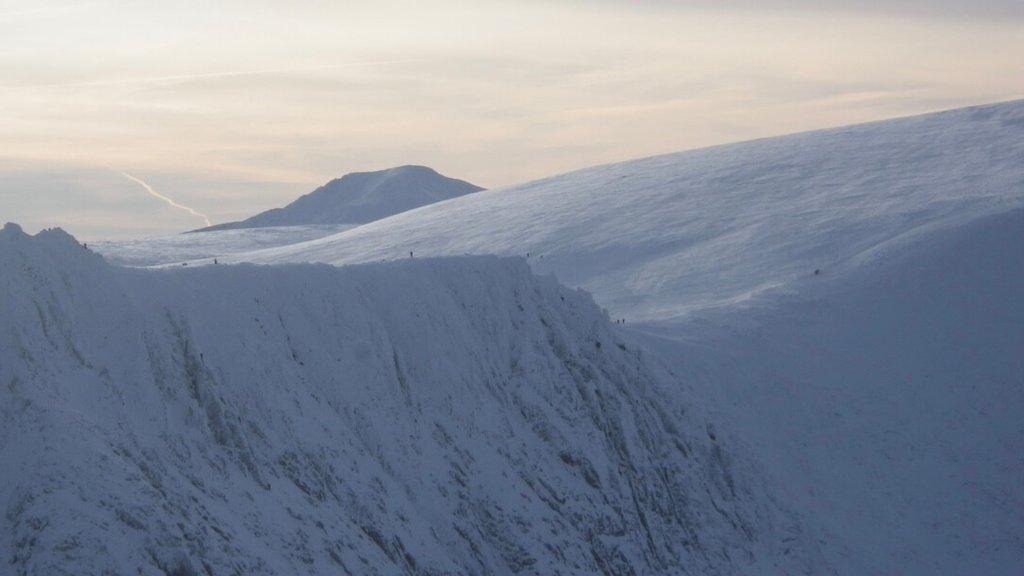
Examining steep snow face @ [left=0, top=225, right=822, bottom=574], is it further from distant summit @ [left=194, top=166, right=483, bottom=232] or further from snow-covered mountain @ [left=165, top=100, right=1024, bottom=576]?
distant summit @ [left=194, top=166, right=483, bottom=232]

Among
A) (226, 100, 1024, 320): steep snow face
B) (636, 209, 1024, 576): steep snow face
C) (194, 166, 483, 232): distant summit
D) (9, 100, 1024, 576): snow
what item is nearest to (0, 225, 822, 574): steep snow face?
(9, 100, 1024, 576): snow

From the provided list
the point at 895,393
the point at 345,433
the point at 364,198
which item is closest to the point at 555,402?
the point at 345,433

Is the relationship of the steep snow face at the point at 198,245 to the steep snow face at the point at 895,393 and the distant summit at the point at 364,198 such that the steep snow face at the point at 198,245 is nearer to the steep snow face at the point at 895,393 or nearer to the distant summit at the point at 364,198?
the steep snow face at the point at 895,393

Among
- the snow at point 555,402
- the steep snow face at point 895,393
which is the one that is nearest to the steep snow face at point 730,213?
the snow at point 555,402

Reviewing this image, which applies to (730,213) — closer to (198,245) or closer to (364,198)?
(198,245)

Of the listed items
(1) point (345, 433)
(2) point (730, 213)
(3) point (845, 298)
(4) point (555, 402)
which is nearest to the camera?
(1) point (345, 433)

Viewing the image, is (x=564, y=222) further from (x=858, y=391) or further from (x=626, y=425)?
(x=626, y=425)
